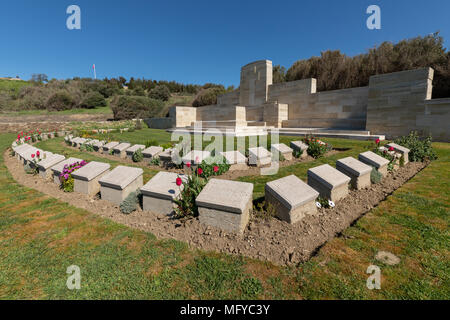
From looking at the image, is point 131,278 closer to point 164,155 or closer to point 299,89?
point 164,155

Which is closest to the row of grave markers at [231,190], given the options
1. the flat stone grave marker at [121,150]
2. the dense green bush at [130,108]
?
the flat stone grave marker at [121,150]

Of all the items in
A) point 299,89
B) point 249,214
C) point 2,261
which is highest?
point 299,89

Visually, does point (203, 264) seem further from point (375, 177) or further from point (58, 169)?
point (58, 169)

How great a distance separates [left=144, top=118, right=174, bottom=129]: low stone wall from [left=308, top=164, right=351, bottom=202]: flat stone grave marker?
19521 mm

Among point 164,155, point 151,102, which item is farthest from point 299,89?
point 151,102

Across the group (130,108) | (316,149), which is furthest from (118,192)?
(130,108)

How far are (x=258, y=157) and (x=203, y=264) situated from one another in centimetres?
458

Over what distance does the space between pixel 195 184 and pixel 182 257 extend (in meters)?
1.21

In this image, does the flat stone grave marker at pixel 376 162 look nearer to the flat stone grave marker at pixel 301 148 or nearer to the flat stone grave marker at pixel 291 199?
the flat stone grave marker at pixel 301 148

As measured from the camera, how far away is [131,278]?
2158 mm

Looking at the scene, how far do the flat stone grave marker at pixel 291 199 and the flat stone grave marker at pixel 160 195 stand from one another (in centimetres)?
156

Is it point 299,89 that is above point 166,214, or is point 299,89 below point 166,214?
above
